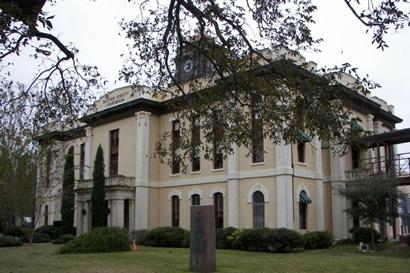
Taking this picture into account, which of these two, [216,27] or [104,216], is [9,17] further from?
[104,216]

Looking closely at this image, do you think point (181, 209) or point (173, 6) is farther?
point (181, 209)

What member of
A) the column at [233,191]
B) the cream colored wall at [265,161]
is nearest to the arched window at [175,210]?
the column at [233,191]

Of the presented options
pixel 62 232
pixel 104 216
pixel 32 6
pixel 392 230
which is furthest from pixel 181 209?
pixel 32 6

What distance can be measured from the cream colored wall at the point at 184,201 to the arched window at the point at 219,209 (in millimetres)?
431

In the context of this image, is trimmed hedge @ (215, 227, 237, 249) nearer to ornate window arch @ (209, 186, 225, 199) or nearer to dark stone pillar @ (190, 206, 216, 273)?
ornate window arch @ (209, 186, 225, 199)

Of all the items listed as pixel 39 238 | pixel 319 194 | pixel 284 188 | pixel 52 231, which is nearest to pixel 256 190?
pixel 284 188

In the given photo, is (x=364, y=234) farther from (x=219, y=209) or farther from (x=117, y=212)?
(x=117, y=212)

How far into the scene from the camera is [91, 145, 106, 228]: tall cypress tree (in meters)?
40.1

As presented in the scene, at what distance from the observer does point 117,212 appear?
41.1 meters

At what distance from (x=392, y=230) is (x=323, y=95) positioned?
34.0m

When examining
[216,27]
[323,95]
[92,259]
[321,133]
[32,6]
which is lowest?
[92,259]

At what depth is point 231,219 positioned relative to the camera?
118 feet

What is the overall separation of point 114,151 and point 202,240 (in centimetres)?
2871

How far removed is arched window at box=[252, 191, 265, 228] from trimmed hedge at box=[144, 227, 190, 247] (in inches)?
187
